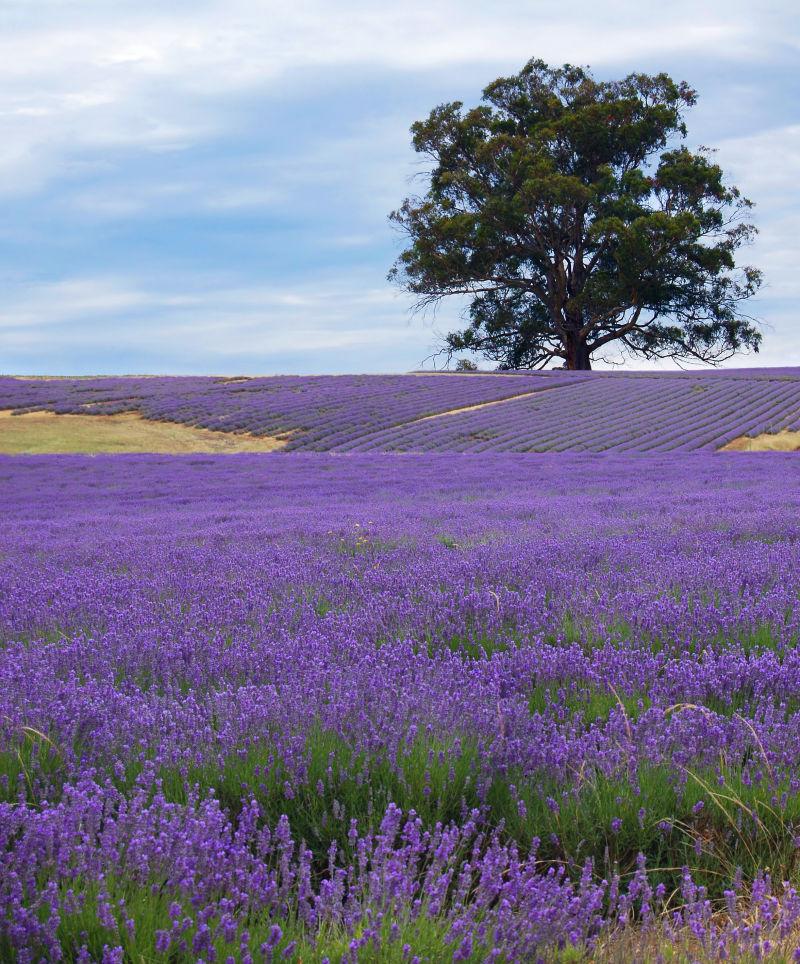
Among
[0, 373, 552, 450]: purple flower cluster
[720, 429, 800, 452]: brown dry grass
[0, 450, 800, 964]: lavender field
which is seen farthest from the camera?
[0, 373, 552, 450]: purple flower cluster

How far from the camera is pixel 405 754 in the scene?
2631 millimetres

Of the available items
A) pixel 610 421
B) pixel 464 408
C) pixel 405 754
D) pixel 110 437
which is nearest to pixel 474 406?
pixel 464 408

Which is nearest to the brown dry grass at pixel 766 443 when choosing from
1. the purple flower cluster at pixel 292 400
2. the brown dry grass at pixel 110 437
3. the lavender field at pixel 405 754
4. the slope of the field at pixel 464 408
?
the slope of the field at pixel 464 408

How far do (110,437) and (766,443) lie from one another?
19.8 meters

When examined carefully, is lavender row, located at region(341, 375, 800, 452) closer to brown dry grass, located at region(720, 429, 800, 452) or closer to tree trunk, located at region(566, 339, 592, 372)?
brown dry grass, located at region(720, 429, 800, 452)

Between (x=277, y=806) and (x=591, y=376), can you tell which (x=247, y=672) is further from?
(x=591, y=376)

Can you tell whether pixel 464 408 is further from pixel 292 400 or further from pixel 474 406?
pixel 292 400

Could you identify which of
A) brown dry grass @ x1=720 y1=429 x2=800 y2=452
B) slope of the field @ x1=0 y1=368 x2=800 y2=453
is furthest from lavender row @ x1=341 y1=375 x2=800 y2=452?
brown dry grass @ x1=720 y1=429 x2=800 y2=452

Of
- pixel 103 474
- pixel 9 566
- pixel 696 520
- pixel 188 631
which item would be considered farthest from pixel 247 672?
pixel 103 474

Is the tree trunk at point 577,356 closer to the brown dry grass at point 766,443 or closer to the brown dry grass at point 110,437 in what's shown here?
the brown dry grass at point 766,443

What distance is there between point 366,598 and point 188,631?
3.51 feet

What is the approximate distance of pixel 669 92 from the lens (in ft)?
154

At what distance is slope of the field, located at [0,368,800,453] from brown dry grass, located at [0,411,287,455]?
0.75 meters

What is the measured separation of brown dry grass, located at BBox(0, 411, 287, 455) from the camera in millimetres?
28062
